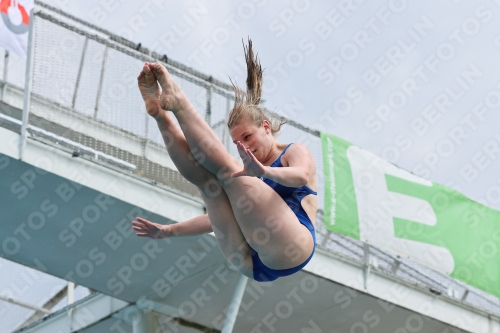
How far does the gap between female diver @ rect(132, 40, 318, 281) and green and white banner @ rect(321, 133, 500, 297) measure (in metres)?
3.88

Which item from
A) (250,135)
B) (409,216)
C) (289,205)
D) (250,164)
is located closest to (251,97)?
(250,135)

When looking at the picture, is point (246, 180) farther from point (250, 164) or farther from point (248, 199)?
point (250, 164)

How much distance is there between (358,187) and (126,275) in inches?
110

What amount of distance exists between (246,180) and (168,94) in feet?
1.96

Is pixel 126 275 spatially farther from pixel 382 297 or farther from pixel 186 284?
pixel 382 297

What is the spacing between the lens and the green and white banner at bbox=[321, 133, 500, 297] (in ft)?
28.3

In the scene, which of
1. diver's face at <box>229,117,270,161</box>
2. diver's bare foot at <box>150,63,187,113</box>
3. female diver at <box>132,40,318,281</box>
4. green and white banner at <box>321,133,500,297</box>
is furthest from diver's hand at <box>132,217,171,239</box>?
green and white banner at <box>321,133,500,297</box>

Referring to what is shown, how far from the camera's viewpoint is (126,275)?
29.5 feet

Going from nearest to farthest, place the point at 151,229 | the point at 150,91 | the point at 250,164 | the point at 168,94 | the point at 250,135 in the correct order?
the point at 250,164 → the point at 168,94 → the point at 150,91 → the point at 250,135 → the point at 151,229

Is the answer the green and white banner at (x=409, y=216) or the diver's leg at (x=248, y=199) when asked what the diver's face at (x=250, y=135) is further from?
the green and white banner at (x=409, y=216)

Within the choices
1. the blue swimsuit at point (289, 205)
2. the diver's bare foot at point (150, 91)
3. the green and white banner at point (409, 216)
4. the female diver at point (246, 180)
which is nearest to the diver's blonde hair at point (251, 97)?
the female diver at point (246, 180)

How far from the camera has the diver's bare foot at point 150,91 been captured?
4.15m

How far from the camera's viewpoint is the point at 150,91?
4.21m

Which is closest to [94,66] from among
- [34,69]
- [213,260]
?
[34,69]
